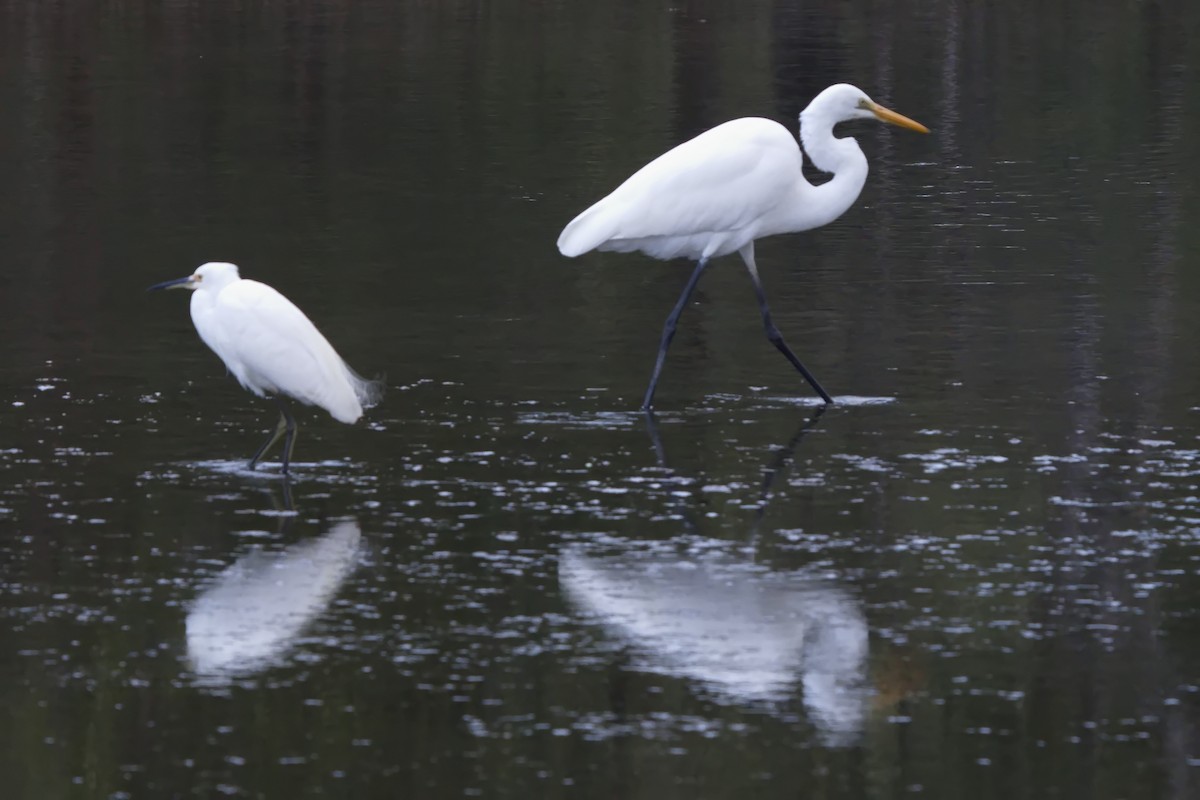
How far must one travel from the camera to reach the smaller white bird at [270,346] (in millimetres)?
8531

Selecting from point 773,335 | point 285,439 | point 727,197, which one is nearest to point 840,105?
point 727,197

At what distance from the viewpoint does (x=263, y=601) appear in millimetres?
7047

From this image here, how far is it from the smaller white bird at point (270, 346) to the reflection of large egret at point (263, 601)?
0.83 meters

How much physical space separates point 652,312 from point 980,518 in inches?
179

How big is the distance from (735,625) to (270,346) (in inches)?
99.4

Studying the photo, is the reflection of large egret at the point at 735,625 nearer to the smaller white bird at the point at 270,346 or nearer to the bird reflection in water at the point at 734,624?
the bird reflection in water at the point at 734,624

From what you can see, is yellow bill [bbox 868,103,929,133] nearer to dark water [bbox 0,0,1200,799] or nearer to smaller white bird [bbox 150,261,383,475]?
dark water [bbox 0,0,1200,799]

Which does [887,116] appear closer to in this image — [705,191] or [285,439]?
[705,191]

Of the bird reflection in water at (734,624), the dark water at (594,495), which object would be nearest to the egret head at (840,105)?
the dark water at (594,495)

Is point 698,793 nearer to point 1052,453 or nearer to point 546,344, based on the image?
point 1052,453

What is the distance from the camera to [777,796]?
17.9 ft

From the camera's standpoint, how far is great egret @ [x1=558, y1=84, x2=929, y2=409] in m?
10.1

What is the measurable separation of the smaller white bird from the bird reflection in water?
146 cm

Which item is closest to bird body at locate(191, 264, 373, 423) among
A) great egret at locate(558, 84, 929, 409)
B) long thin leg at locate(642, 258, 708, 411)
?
long thin leg at locate(642, 258, 708, 411)
